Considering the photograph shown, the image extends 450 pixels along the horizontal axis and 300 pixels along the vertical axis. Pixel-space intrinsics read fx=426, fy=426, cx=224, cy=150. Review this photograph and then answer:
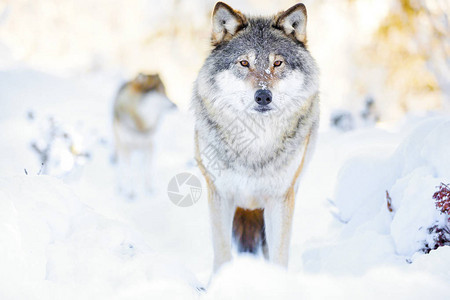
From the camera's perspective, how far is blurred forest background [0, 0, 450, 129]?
857cm

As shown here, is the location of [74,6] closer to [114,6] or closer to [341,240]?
[114,6]

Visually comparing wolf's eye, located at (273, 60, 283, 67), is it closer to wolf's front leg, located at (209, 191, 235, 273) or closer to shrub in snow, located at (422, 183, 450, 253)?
wolf's front leg, located at (209, 191, 235, 273)

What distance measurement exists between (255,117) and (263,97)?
241mm

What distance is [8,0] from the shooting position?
8961 mm

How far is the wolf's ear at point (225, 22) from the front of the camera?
9.12 feet

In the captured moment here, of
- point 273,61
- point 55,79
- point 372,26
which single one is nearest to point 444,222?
point 273,61

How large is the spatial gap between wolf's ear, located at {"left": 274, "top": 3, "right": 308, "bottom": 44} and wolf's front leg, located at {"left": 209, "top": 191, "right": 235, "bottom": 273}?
120 centimetres

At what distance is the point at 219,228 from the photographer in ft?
9.50

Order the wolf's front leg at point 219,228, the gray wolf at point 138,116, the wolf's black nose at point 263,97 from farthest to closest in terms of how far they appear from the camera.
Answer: the gray wolf at point 138,116
the wolf's front leg at point 219,228
the wolf's black nose at point 263,97

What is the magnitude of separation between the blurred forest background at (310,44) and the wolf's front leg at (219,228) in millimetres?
4035

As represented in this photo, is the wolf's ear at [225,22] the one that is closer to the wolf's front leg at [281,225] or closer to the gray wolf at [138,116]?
the wolf's front leg at [281,225]
